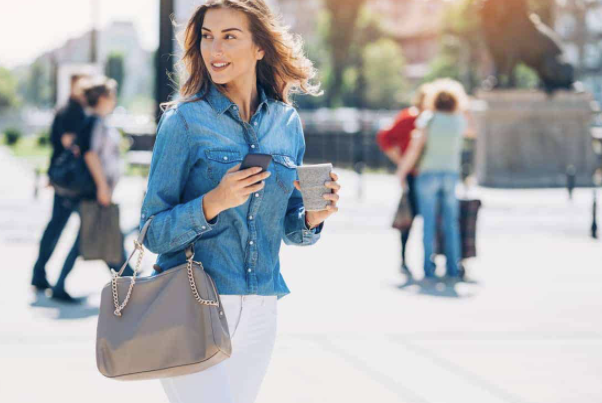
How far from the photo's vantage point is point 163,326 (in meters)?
2.84

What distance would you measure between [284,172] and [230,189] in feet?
1.40

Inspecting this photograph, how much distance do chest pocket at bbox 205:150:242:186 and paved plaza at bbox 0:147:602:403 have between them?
238 cm

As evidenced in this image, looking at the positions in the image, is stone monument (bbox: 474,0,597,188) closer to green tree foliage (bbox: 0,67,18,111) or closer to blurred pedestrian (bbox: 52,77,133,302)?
blurred pedestrian (bbox: 52,77,133,302)

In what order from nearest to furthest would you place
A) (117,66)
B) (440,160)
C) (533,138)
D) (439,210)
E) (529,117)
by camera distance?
(440,160) < (439,210) < (529,117) < (533,138) < (117,66)

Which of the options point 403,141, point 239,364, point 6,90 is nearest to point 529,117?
point 403,141

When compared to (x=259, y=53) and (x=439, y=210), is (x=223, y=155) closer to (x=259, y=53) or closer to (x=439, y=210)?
(x=259, y=53)

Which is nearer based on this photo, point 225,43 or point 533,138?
point 225,43

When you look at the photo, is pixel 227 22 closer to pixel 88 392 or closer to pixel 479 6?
pixel 88 392

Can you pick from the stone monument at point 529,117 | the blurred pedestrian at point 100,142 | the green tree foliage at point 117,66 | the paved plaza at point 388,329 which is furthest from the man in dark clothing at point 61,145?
the green tree foliage at point 117,66

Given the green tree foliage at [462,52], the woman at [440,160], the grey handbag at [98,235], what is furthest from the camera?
the green tree foliage at [462,52]

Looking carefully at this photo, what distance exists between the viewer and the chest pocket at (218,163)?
302 cm

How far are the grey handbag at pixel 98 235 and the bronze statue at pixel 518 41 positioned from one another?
1599 cm

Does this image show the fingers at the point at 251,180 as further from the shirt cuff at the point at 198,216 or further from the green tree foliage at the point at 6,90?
the green tree foliage at the point at 6,90

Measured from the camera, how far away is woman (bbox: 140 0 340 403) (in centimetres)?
296
